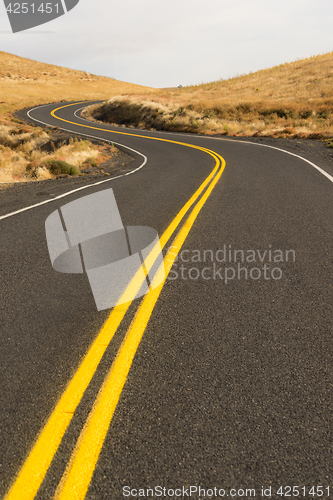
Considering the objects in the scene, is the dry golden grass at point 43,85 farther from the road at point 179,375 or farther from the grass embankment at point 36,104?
the road at point 179,375

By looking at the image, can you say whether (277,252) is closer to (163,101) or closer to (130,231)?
(130,231)

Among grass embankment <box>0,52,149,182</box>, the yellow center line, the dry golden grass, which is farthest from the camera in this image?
the dry golden grass

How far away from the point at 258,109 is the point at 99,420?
33.3 metres

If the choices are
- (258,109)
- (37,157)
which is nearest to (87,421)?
(37,157)

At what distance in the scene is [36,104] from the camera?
164ft

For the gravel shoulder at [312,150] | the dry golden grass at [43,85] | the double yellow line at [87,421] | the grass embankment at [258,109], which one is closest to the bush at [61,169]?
the gravel shoulder at [312,150]

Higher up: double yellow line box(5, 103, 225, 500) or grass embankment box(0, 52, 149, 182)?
grass embankment box(0, 52, 149, 182)

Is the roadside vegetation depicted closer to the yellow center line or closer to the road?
the road

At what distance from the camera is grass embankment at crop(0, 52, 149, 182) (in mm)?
13223

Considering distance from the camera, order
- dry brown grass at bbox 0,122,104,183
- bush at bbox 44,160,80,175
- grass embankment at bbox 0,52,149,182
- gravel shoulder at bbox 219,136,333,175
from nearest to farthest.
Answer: gravel shoulder at bbox 219,136,333,175 < dry brown grass at bbox 0,122,104,183 < bush at bbox 44,160,80,175 < grass embankment at bbox 0,52,149,182

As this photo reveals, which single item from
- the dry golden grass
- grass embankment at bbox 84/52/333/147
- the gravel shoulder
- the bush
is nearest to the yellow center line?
the gravel shoulder

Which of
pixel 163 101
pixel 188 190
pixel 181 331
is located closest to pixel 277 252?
pixel 181 331

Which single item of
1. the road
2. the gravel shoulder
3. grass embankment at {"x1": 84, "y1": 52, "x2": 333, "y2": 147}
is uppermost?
grass embankment at {"x1": 84, "y1": 52, "x2": 333, "y2": 147}

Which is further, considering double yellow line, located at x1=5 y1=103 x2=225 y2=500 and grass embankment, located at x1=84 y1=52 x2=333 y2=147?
grass embankment, located at x1=84 y1=52 x2=333 y2=147
